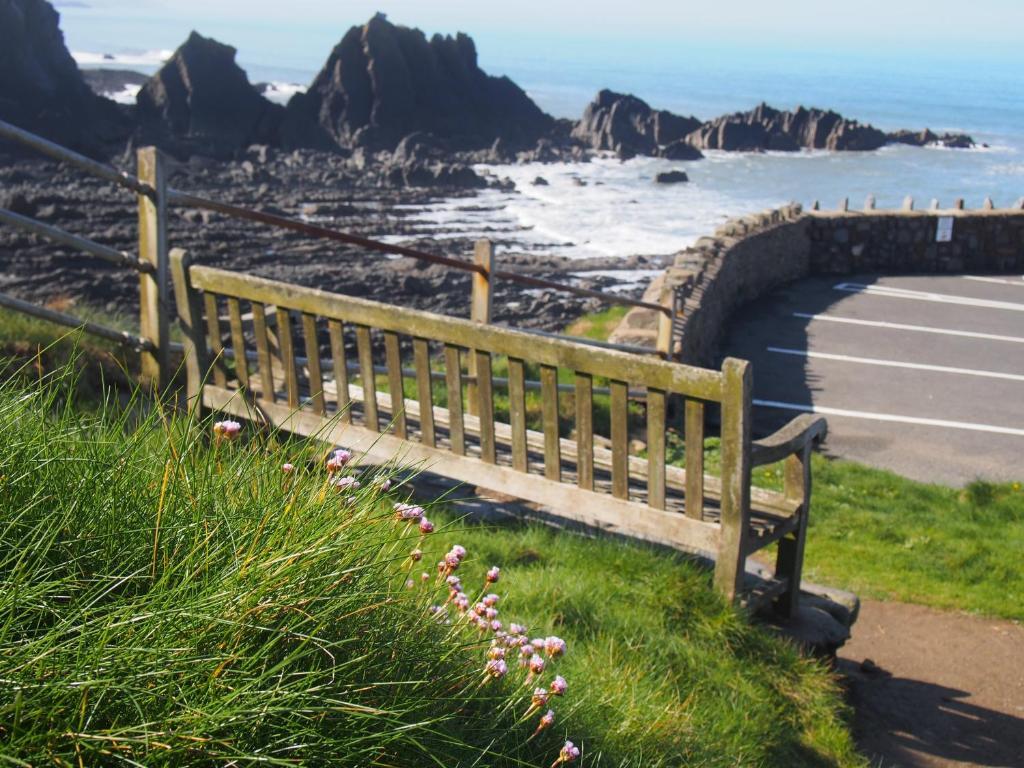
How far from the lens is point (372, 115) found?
61688 millimetres

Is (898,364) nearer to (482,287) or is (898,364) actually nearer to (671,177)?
(482,287)

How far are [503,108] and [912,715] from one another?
6655cm

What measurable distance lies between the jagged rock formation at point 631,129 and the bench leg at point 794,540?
2347 inches

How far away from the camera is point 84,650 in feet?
6.50

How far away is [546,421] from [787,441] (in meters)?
1.13

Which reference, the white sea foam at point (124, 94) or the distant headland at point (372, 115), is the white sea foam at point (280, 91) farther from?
the distant headland at point (372, 115)

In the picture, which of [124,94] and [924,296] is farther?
[124,94]

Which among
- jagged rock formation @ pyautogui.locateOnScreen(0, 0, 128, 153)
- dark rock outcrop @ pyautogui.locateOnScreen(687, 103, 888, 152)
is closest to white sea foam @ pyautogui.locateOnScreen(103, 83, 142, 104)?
jagged rock formation @ pyautogui.locateOnScreen(0, 0, 128, 153)

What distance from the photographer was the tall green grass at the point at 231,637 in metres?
1.93

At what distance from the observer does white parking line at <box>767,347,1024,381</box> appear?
15047 millimetres

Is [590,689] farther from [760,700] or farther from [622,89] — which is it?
[622,89]

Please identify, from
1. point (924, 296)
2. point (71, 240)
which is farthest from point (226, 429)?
point (924, 296)

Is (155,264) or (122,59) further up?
(122,59)

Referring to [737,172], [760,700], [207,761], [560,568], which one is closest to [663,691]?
[760,700]
